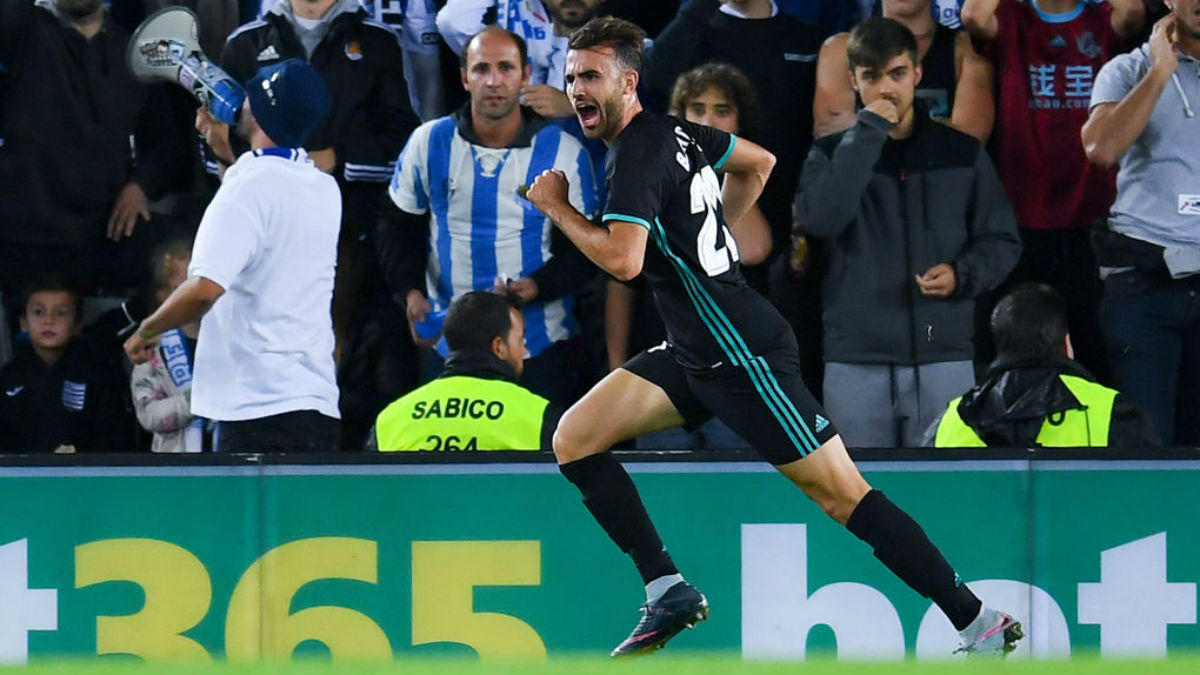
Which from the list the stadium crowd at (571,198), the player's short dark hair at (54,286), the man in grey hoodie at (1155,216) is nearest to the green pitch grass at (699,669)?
the stadium crowd at (571,198)

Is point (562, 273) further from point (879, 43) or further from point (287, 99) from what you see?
point (879, 43)

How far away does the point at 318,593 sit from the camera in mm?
6016

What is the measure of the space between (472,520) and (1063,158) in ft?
9.08

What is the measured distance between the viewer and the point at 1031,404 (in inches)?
236

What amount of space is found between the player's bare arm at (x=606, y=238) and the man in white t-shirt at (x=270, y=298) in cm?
179

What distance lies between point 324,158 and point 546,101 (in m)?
0.90

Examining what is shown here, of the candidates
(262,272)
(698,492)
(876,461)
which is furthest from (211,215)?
(876,461)

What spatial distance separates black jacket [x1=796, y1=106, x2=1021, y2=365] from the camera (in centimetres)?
680

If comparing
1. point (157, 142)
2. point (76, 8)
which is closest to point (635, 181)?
point (157, 142)

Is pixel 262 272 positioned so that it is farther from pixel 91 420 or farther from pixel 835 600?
pixel 835 600

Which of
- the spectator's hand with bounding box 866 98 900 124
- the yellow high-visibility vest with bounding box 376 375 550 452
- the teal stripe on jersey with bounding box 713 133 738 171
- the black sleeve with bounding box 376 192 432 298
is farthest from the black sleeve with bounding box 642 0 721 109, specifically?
the teal stripe on jersey with bounding box 713 133 738 171

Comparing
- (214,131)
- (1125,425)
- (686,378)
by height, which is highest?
(214,131)

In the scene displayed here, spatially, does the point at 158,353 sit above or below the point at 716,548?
above

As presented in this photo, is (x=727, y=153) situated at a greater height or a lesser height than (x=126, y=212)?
greater
